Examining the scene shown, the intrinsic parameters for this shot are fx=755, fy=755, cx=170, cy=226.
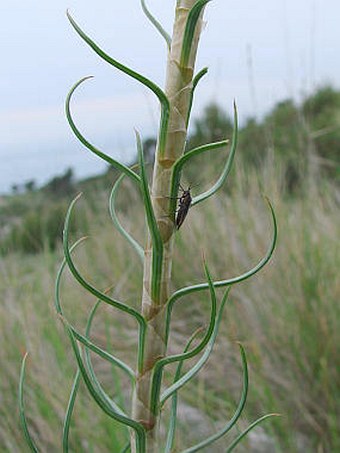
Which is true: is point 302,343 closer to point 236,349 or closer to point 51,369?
point 236,349

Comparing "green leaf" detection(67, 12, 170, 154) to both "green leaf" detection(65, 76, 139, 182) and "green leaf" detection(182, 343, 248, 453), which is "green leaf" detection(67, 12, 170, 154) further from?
"green leaf" detection(182, 343, 248, 453)

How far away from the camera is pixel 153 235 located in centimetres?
45

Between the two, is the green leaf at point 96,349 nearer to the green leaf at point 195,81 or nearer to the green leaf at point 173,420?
the green leaf at point 173,420

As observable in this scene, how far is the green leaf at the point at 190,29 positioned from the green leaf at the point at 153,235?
5 centimetres

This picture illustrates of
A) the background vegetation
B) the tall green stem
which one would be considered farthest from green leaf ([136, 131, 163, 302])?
the background vegetation

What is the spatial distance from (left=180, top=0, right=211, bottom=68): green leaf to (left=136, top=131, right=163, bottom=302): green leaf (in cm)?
5

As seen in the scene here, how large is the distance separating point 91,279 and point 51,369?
157 cm

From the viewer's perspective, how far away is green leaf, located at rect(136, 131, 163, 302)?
0.43 metres

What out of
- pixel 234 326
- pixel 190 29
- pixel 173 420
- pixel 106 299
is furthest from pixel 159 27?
pixel 234 326

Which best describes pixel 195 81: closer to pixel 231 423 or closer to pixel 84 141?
pixel 84 141

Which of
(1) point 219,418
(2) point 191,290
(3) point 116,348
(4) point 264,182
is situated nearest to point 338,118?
(4) point 264,182

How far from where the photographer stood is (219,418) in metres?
2.15

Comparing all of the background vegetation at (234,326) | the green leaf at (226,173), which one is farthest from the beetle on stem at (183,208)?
the background vegetation at (234,326)

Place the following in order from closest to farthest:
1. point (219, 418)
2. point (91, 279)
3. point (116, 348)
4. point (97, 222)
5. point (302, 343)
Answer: point (219, 418) < point (302, 343) < point (116, 348) < point (91, 279) < point (97, 222)
